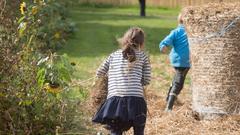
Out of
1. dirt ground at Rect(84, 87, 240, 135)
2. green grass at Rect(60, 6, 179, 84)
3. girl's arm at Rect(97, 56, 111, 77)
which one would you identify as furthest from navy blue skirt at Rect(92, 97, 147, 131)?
green grass at Rect(60, 6, 179, 84)

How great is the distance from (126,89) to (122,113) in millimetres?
250

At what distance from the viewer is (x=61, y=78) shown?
7027mm

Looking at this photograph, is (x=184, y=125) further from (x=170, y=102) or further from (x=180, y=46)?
(x=180, y=46)

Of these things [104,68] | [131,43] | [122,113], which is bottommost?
[122,113]

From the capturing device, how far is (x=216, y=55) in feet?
26.4

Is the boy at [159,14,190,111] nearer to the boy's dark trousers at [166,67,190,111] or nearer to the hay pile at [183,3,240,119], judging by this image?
the boy's dark trousers at [166,67,190,111]

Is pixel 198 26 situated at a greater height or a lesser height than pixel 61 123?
greater

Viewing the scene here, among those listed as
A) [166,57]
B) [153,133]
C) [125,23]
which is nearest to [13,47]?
[153,133]

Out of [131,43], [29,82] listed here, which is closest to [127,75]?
[131,43]

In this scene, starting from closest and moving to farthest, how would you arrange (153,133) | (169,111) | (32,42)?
(32,42) < (153,133) < (169,111)

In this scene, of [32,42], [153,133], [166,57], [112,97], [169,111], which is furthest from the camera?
[166,57]

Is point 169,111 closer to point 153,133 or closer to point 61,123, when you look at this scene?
point 153,133

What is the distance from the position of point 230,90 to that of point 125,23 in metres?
21.0

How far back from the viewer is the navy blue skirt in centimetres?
644
